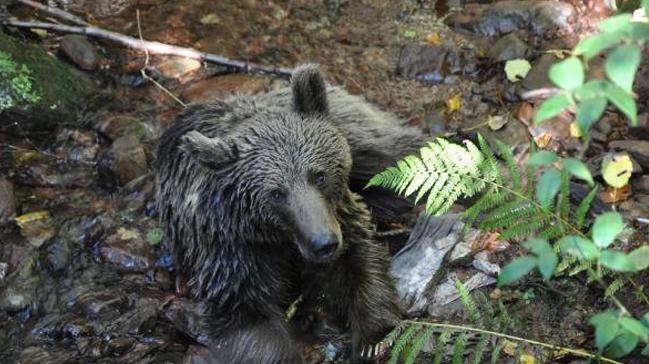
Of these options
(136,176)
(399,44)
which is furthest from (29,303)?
(399,44)

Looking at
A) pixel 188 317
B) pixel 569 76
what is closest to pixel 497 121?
pixel 188 317

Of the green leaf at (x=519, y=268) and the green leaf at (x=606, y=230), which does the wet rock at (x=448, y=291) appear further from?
the green leaf at (x=606, y=230)

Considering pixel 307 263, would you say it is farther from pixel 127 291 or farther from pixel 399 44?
pixel 399 44

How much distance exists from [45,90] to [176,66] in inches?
Result: 58.2

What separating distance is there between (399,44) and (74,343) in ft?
15.8

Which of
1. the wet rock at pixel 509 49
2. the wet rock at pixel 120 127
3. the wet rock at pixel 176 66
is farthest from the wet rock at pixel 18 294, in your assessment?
the wet rock at pixel 509 49

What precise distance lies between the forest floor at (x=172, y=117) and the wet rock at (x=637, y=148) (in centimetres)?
3

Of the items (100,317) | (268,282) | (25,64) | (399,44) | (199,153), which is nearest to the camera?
(199,153)

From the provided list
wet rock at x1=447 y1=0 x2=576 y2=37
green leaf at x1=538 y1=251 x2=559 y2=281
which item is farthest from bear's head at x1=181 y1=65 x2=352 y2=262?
wet rock at x1=447 y1=0 x2=576 y2=37

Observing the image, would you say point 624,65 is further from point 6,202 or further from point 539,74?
point 6,202

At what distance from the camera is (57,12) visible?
877 cm

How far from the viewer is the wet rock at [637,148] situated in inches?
233

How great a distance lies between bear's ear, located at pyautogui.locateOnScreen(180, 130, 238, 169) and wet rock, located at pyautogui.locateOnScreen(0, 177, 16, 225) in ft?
7.96

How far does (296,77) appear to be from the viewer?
5176 mm
